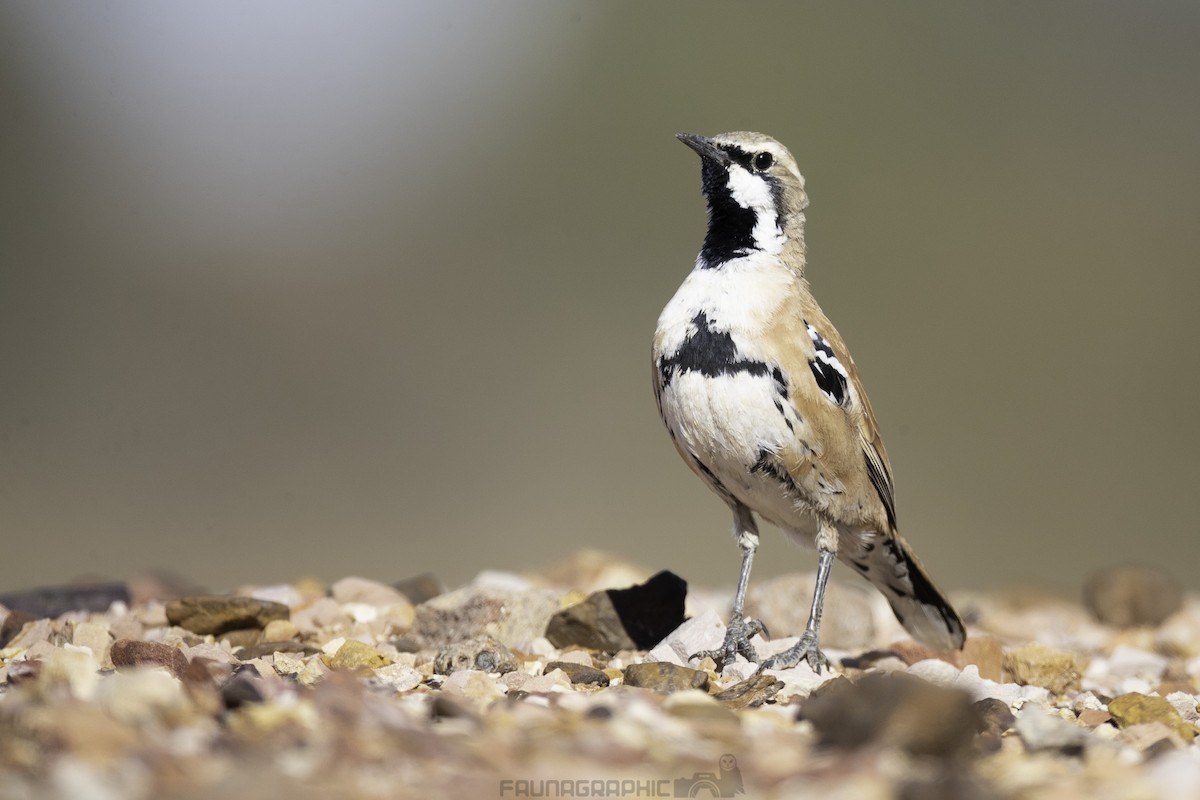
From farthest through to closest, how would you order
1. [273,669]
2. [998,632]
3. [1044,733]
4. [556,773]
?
[998,632]
[273,669]
[1044,733]
[556,773]

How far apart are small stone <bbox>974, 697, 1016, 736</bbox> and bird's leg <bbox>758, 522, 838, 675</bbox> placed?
4.00 ft

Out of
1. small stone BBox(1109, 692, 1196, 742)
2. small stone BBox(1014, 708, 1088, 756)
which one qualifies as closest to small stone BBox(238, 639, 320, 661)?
small stone BBox(1014, 708, 1088, 756)

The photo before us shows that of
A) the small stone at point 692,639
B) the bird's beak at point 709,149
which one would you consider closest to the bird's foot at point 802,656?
the small stone at point 692,639

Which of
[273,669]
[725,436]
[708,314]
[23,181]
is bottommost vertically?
[273,669]

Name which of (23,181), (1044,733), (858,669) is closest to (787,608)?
(858,669)

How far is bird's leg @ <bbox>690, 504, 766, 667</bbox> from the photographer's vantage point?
654 centimetres

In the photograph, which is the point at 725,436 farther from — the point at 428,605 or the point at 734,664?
the point at 428,605

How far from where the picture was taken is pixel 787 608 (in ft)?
27.7

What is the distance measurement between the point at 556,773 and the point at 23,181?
21741 mm

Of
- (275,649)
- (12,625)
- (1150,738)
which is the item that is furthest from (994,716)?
(12,625)

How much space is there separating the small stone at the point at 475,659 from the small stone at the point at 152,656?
1.18m

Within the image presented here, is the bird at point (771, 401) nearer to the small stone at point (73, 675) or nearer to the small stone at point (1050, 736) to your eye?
the small stone at point (1050, 736)

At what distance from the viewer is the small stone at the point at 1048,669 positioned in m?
6.85

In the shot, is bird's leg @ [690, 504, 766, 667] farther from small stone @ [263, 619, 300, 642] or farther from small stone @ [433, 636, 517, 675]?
small stone @ [263, 619, 300, 642]
